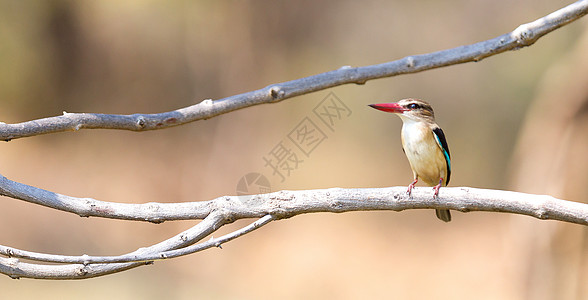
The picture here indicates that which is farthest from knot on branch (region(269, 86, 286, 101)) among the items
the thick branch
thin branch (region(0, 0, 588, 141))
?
the thick branch

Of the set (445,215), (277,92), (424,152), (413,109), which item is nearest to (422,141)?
(424,152)

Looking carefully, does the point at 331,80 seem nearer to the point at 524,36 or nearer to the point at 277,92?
the point at 277,92

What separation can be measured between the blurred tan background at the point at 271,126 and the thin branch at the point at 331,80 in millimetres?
4523

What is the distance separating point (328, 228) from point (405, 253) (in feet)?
3.15

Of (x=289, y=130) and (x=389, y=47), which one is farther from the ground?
(x=389, y=47)

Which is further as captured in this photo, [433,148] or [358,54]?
[358,54]

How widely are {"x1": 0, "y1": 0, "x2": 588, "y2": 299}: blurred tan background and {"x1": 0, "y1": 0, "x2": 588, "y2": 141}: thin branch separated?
4.52 meters

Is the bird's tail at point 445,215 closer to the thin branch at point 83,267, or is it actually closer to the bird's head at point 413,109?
the bird's head at point 413,109

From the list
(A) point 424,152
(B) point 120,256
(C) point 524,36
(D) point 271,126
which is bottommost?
(B) point 120,256

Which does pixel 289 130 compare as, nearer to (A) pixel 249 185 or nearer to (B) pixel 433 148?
(A) pixel 249 185

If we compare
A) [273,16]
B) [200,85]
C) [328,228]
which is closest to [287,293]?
[328,228]

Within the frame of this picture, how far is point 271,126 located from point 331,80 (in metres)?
5.31

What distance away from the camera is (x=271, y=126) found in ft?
23.3

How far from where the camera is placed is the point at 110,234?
6.43m
